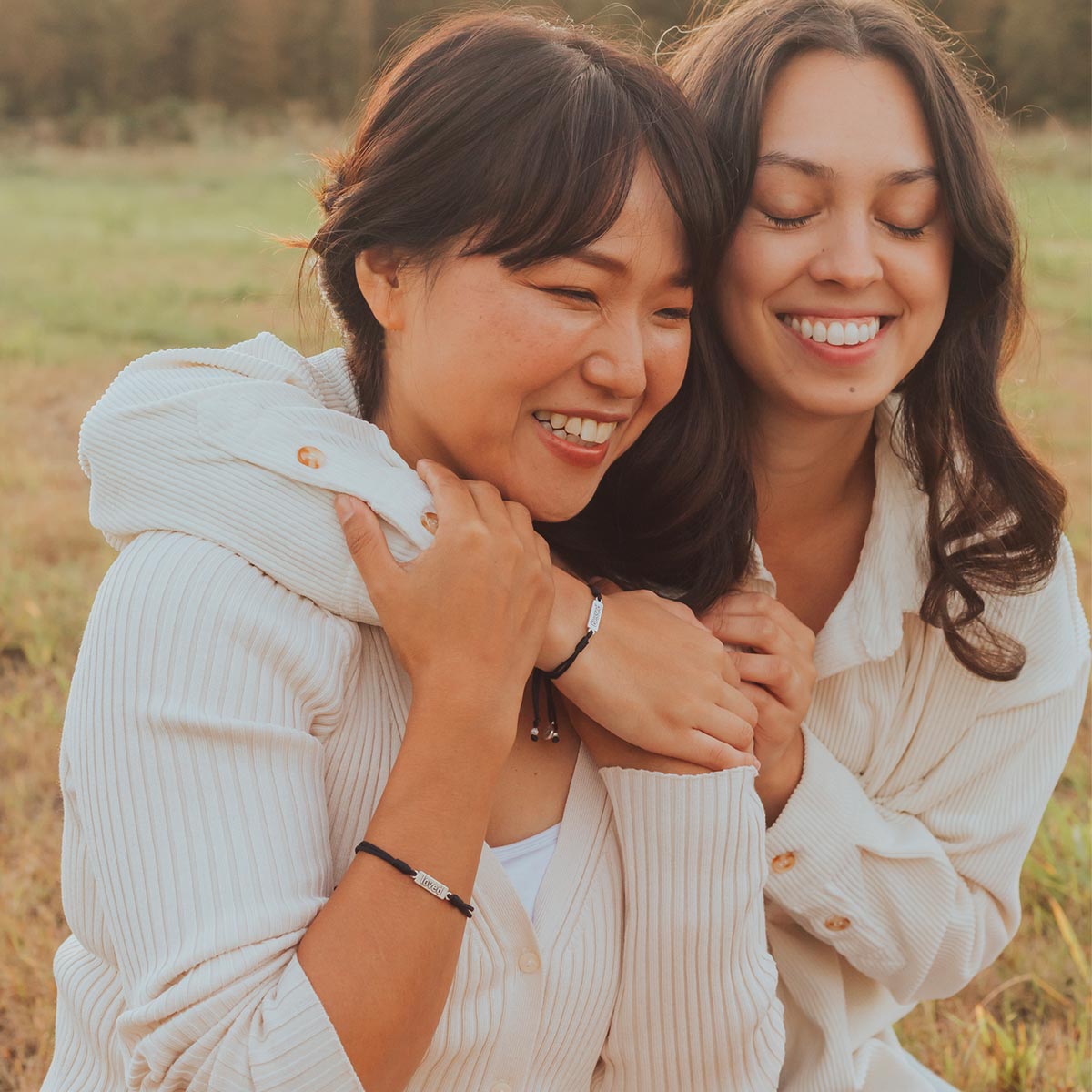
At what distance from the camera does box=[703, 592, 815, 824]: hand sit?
2162 mm

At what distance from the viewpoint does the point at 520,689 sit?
172 cm

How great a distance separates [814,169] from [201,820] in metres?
1.39

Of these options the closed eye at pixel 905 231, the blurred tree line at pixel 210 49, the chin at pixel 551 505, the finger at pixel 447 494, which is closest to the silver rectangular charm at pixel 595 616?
the chin at pixel 551 505

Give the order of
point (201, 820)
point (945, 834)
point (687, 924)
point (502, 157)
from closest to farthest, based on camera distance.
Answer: point (201, 820)
point (502, 157)
point (687, 924)
point (945, 834)

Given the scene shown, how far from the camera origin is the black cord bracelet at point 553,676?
1.92m

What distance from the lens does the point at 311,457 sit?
68.4 inches

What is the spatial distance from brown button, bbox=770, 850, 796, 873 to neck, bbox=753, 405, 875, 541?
67 centimetres

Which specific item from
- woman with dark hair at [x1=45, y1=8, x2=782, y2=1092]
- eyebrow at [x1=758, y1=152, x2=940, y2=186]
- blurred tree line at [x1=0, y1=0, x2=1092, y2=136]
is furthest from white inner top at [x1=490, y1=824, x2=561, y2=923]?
blurred tree line at [x1=0, y1=0, x2=1092, y2=136]

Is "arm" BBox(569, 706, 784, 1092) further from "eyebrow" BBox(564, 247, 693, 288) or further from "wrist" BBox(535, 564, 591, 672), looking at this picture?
"eyebrow" BBox(564, 247, 693, 288)

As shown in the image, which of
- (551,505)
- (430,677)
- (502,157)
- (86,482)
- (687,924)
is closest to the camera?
(430,677)

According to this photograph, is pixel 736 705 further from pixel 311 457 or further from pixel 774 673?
pixel 311 457

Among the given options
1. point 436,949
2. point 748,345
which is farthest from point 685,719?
point 748,345

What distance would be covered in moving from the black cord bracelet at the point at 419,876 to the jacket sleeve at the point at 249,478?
0.32 meters

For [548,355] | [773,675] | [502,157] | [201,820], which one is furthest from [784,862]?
[502,157]
